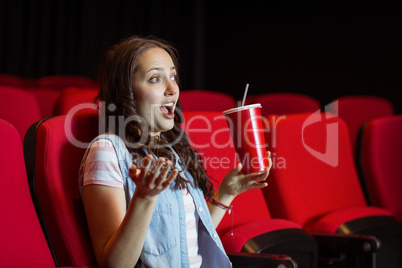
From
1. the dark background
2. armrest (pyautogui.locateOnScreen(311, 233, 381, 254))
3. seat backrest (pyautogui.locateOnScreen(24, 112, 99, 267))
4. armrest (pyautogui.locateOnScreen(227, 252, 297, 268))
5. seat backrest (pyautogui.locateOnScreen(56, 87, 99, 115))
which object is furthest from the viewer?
the dark background

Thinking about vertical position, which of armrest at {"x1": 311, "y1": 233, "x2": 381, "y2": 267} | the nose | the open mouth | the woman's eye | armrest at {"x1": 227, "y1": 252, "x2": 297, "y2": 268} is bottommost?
armrest at {"x1": 311, "y1": 233, "x2": 381, "y2": 267}

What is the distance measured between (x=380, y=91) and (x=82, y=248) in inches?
144

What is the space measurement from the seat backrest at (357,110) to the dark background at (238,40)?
3.50 ft

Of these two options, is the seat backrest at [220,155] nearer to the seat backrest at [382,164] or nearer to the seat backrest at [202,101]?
the seat backrest at [382,164]

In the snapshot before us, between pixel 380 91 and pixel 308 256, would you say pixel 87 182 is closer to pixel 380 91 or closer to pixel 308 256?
pixel 308 256

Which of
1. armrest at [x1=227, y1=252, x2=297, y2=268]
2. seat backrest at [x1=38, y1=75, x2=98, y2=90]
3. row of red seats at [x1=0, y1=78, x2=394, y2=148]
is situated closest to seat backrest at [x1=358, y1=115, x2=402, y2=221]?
row of red seats at [x1=0, y1=78, x2=394, y2=148]

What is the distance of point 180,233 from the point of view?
3.80ft

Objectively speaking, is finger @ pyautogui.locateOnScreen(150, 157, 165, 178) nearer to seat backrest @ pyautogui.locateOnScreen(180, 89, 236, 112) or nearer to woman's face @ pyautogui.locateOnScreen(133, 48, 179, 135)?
woman's face @ pyautogui.locateOnScreen(133, 48, 179, 135)

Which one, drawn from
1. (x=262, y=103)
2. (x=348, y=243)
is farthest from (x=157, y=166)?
(x=262, y=103)

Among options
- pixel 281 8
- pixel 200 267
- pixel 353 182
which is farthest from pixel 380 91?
pixel 200 267

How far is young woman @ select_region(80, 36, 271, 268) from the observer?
1.05 m

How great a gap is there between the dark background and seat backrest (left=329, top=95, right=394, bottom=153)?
3.50ft

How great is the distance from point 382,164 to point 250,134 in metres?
0.99

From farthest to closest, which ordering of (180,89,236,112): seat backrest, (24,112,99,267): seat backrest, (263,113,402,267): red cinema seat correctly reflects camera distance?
(180,89,236,112): seat backrest, (263,113,402,267): red cinema seat, (24,112,99,267): seat backrest
